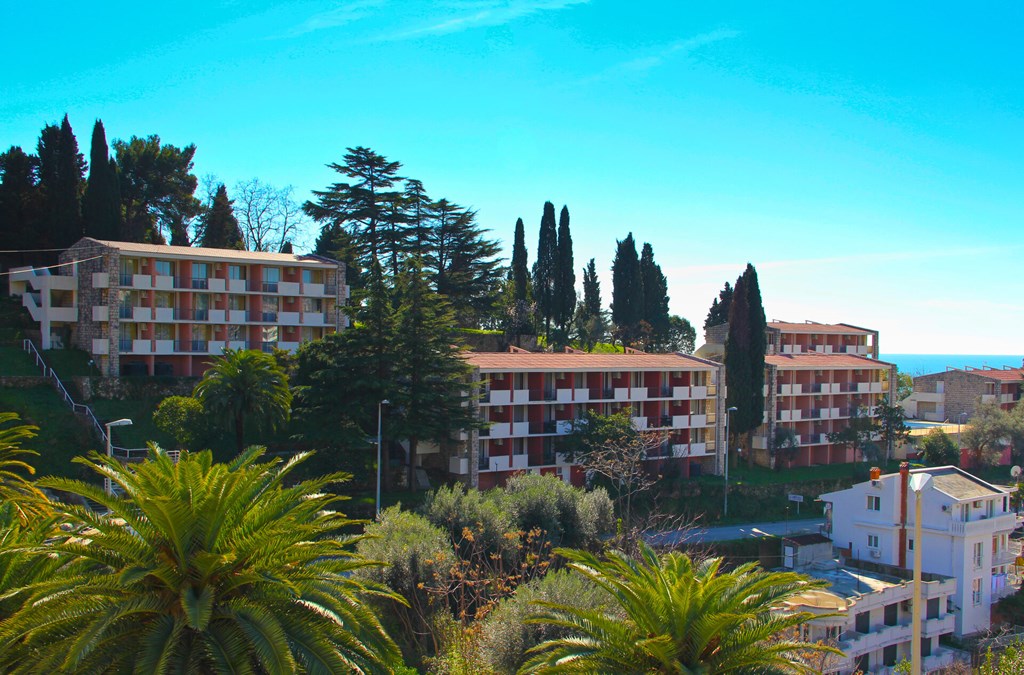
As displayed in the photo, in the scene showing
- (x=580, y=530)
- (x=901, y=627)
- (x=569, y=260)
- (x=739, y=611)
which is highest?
(x=569, y=260)

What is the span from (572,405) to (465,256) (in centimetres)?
1517

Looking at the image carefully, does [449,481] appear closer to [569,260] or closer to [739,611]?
[569,260]

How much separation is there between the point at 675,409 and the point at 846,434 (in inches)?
613

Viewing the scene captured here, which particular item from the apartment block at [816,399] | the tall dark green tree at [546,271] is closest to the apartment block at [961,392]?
the apartment block at [816,399]

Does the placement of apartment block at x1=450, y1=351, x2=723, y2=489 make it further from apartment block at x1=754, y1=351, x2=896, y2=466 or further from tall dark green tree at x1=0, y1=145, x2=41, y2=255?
tall dark green tree at x1=0, y1=145, x2=41, y2=255

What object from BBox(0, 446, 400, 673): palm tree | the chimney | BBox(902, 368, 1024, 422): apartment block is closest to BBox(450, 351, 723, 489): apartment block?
the chimney

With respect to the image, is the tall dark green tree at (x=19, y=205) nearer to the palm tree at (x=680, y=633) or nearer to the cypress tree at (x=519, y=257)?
the cypress tree at (x=519, y=257)

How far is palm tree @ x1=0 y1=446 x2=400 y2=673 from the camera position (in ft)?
39.8

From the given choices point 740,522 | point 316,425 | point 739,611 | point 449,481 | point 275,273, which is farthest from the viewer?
point 275,273

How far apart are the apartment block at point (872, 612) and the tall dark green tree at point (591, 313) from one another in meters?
35.3

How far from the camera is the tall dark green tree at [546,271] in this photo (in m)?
70.9

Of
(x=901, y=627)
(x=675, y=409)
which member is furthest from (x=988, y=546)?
(x=675, y=409)

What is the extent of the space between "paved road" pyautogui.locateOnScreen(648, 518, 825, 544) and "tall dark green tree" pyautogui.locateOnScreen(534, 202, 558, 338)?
25351 millimetres

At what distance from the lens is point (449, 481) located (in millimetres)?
48219
